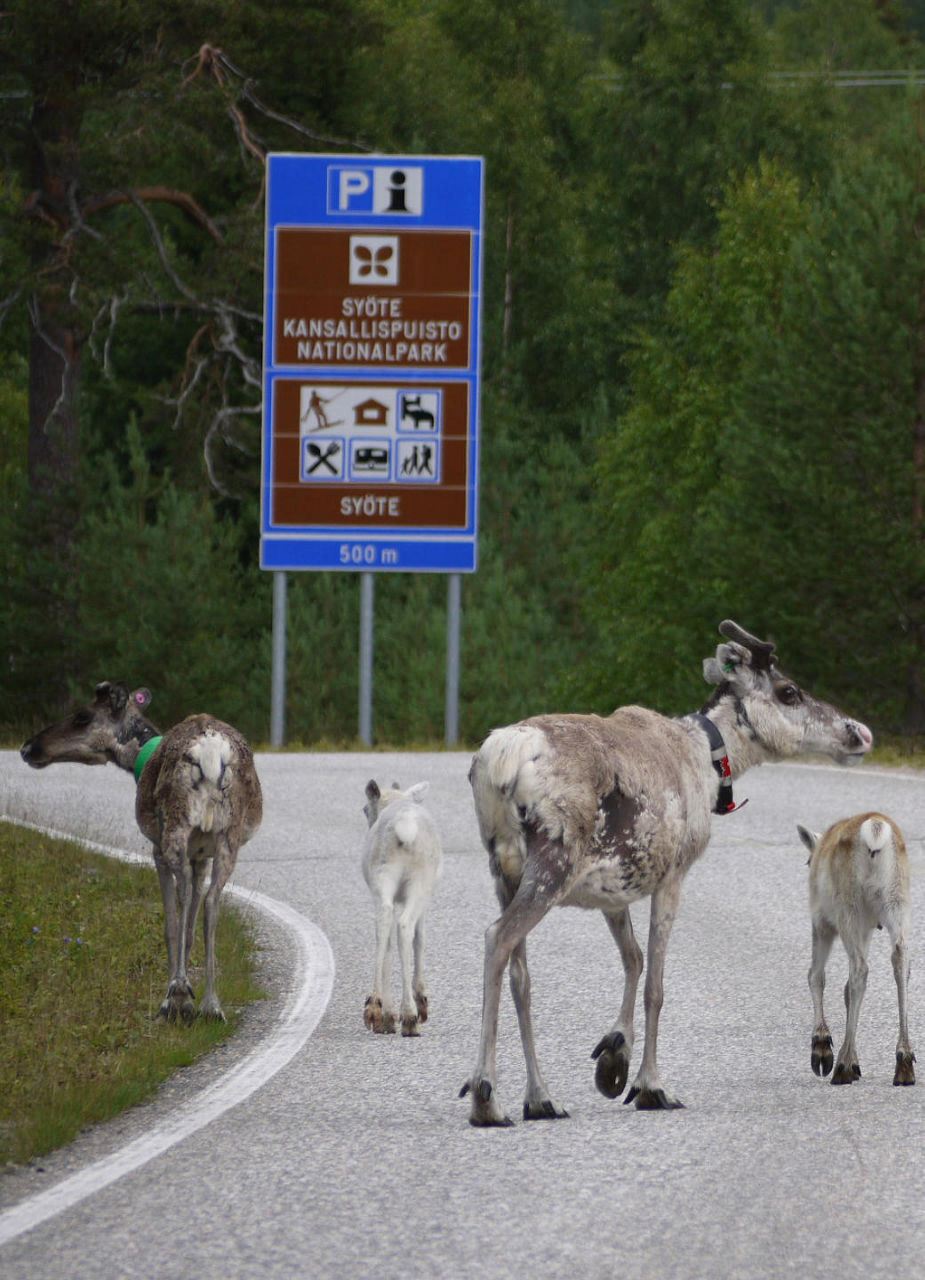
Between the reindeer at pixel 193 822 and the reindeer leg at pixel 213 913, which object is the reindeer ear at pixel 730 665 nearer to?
the reindeer at pixel 193 822

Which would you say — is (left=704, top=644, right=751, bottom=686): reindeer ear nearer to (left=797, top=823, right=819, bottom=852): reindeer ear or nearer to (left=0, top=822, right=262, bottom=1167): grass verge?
(left=797, top=823, right=819, bottom=852): reindeer ear

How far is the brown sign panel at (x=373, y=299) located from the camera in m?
26.2

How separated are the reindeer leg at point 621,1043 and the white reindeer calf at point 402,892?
1282mm

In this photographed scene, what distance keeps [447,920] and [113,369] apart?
114 ft

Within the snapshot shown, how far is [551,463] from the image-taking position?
1853 inches

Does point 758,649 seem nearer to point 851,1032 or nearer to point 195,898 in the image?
point 851,1032

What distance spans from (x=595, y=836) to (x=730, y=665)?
1.42m

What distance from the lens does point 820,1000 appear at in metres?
7.84

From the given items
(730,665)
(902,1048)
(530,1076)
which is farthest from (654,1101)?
(730,665)

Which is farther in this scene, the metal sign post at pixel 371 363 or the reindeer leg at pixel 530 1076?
the metal sign post at pixel 371 363

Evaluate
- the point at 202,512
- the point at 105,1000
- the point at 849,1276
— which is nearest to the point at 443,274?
the point at 202,512

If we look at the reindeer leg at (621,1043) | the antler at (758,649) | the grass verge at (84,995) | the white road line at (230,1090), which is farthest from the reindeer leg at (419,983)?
the antler at (758,649)

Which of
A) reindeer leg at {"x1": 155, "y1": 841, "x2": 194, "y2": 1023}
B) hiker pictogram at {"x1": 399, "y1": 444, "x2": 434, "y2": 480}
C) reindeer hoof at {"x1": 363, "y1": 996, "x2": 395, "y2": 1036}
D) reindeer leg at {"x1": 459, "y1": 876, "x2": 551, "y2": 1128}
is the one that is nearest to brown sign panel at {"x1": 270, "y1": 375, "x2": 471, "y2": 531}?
hiker pictogram at {"x1": 399, "y1": 444, "x2": 434, "y2": 480}

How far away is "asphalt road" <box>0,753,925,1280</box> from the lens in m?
5.30
